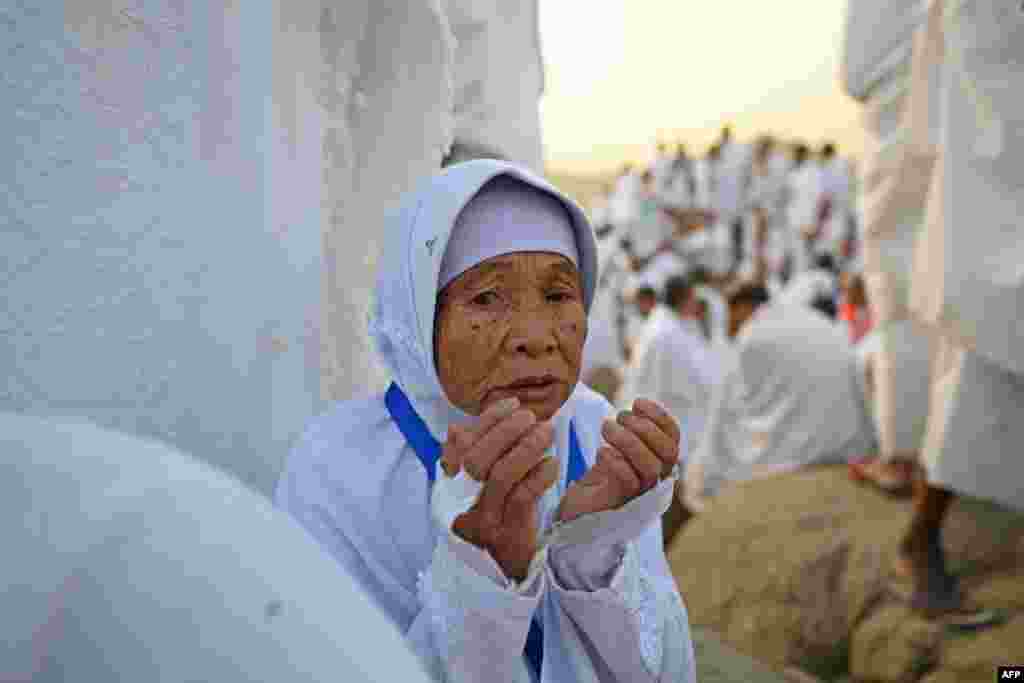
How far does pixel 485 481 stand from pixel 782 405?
19.3 ft

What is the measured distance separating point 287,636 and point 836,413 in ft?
20.1

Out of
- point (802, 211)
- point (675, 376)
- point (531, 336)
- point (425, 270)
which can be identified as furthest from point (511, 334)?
point (802, 211)

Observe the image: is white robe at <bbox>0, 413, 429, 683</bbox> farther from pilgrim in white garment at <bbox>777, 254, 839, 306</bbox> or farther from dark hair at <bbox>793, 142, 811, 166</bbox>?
dark hair at <bbox>793, 142, 811, 166</bbox>

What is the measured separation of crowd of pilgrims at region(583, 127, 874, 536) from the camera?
21.9 ft

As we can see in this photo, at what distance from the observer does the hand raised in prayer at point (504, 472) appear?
1.18 metres

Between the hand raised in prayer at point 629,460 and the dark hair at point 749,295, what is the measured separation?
6633 millimetres

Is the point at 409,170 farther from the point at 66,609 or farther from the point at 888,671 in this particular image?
the point at 888,671

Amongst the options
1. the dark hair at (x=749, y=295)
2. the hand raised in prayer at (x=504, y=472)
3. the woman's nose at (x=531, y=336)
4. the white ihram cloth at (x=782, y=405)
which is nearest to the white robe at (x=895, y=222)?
the white ihram cloth at (x=782, y=405)

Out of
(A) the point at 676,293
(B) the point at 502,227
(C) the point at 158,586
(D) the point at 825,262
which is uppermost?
(B) the point at 502,227

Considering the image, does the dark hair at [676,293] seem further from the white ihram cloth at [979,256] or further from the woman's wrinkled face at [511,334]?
the woman's wrinkled face at [511,334]

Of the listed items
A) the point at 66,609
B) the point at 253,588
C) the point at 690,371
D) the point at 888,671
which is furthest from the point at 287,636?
the point at 690,371

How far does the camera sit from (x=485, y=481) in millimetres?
1201

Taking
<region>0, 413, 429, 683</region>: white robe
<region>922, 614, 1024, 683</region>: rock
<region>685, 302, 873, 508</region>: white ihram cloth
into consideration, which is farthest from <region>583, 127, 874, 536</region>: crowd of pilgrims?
<region>922, 614, 1024, 683</region>: rock

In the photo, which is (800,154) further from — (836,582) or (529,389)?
(529,389)
